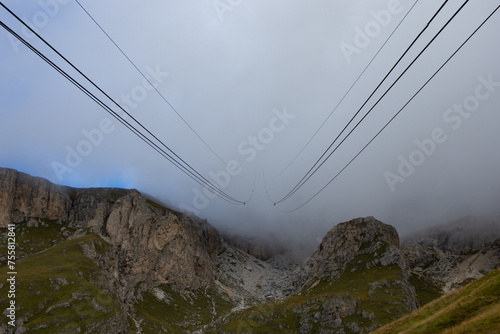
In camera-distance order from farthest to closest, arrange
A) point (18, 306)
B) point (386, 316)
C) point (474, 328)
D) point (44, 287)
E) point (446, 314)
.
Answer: point (386, 316)
point (44, 287)
point (18, 306)
point (446, 314)
point (474, 328)

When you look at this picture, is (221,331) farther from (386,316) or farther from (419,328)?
(419,328)

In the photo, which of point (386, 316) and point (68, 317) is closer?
point (68, 317)

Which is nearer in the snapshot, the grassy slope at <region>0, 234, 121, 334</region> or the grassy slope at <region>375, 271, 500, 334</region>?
the grassy slope at <region>375, 271, 500, 334</region>

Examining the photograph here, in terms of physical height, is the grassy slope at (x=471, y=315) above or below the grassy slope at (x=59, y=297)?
above

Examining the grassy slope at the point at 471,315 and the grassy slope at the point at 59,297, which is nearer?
the grassy slope at the point at 471,315

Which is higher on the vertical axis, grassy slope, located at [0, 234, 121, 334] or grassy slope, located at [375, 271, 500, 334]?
grassy slope, located at [375, 271, 500, 334]

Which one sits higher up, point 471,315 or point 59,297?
point 471,315

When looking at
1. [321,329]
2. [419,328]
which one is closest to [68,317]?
[321,329]

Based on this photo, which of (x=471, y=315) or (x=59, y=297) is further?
(x=59, y=297)
